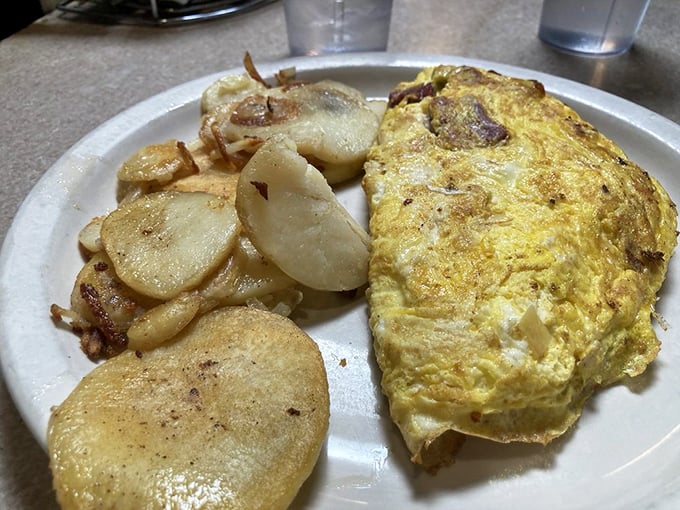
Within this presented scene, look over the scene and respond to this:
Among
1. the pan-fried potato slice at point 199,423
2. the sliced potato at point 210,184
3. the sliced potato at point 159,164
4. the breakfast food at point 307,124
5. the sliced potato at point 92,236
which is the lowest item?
the sliced potato at point 92,236

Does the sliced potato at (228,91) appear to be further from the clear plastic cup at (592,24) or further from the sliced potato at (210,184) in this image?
the clear plastic cup at (592,24)

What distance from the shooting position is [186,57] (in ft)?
8.85

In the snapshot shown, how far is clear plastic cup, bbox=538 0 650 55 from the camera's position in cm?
240

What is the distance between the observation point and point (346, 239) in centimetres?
138

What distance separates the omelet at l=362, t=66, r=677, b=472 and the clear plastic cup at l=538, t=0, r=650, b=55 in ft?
3.76

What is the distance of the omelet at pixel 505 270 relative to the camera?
107 cm

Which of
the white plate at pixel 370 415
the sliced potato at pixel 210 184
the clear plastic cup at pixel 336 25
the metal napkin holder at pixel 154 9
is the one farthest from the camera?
the metal napkin holder at pixel 154 9

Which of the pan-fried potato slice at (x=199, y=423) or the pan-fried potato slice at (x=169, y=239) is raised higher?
the pan-fried potato slice at (x=169, y=239)

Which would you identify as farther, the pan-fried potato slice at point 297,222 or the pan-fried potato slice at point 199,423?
the pan-fried potato slice at point 297,222

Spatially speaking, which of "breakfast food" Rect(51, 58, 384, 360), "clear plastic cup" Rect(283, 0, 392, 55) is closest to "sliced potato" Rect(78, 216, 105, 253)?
"breakfast food" Rect(51, 58, 384, 360)

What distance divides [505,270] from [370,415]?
41cm

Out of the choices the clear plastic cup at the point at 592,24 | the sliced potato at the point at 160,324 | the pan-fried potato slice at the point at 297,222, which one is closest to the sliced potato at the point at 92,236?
the sliced potato at the point at 160,324

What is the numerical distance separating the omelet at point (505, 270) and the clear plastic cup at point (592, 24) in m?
1.15

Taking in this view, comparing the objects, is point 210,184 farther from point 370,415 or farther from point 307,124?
point 370,415
